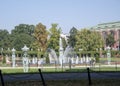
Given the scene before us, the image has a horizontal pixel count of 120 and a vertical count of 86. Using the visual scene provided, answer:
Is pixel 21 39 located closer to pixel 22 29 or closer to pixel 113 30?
pixel 22 29

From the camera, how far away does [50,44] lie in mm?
89438

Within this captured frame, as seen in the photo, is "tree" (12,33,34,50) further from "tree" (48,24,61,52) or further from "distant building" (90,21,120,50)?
"distant building" (90,21,120,50)

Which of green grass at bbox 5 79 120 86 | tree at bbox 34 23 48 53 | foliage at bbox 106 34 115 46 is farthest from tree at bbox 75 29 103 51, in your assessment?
green grass at bbox 5 79 120 86

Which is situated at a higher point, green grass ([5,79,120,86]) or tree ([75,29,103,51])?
tree ([75,29,103,51])

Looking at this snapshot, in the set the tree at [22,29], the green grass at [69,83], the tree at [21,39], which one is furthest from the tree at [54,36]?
the green grass at [69,83]

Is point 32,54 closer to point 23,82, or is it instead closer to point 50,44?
point 50,44

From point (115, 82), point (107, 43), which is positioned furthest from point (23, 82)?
point (107, 43)

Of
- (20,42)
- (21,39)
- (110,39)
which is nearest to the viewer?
(20,42)

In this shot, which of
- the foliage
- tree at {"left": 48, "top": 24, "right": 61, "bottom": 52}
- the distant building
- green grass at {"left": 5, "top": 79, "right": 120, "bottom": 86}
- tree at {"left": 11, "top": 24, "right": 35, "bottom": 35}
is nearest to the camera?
green grass at {"left": 5, "top": 79, "right": 120, "bottom": 86}

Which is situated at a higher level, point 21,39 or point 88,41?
point 21,39

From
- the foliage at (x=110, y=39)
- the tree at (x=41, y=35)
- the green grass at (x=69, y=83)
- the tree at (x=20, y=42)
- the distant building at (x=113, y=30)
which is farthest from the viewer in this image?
the distant building at (x=113, y=30)

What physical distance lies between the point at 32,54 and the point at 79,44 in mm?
16493

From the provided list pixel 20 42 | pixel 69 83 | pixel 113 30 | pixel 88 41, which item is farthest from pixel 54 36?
pixel 69 83

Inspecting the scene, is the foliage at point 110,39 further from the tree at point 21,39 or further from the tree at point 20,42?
the tree at point 20,42
